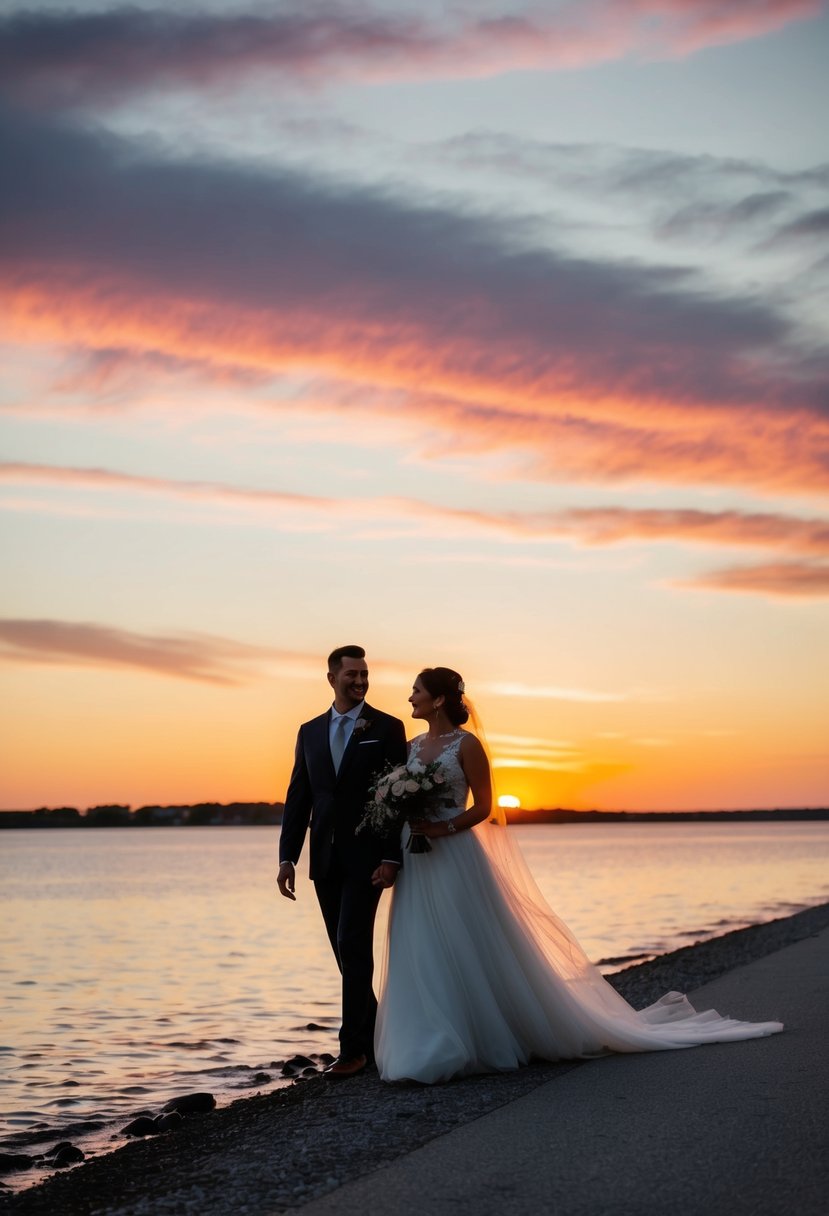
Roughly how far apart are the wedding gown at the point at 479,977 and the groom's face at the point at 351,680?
0.56 meters

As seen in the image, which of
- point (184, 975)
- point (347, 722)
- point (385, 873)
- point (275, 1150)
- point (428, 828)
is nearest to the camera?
point (275, 1150)

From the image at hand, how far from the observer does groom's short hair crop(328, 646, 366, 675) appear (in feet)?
27.8

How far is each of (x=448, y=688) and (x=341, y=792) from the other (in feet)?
3.07

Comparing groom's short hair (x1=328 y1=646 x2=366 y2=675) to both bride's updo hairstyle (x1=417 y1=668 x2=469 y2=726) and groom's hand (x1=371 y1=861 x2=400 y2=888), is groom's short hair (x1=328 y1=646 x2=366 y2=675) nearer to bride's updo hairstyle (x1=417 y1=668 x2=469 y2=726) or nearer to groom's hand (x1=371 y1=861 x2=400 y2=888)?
bride's updo hairstyle (x1=417 y1=668 x2=469 y2=726)

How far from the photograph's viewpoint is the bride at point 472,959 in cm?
798

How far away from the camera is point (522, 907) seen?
859 cm

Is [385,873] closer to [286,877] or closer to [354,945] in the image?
[354,945]

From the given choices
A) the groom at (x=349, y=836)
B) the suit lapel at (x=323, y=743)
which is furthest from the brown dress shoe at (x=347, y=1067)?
the suit lapel at (x=323, y=743)

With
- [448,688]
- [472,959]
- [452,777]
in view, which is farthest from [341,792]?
[472,959]

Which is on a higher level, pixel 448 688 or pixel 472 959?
pixel 448 688

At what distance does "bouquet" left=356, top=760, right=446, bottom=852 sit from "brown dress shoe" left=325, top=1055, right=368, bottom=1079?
1.51 metres

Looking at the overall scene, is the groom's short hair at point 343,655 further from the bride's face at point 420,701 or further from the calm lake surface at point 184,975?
the calm lake surface at point 184,975

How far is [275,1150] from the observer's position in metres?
6.34

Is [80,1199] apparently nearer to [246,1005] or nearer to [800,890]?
[246,1005]
